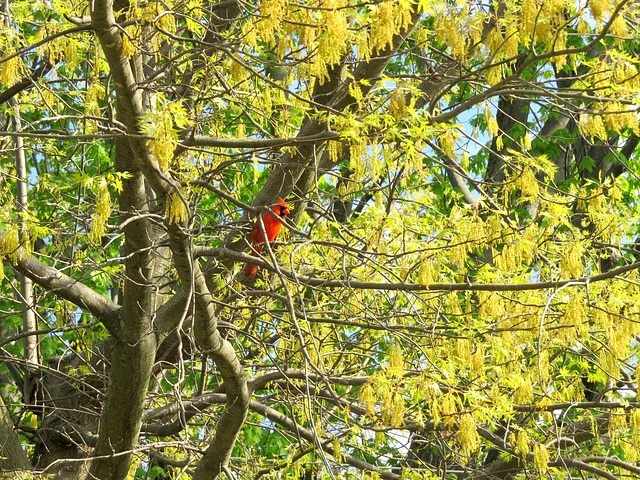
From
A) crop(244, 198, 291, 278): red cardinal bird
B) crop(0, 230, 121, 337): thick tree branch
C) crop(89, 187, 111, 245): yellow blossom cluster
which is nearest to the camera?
crop(89, 187, 111, 245): yellow blossom cluster

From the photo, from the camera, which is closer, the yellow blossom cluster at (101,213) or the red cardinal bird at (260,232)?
the yellow blossom cluster at (101,213)

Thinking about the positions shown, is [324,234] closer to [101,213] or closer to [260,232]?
[260,232]

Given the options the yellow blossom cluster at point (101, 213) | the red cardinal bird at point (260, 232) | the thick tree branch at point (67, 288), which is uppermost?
the red cardinal bird at point (260, 232)

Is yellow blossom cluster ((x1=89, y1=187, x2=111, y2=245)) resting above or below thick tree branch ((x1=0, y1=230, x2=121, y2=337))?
below

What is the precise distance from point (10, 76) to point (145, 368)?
225 cm

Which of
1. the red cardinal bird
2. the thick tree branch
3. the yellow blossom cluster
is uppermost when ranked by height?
the red cardinal bird

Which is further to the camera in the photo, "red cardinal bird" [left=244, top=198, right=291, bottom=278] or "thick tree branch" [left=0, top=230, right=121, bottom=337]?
"red cardinal bird" [left=244, top=198, right=291, bottom=278]

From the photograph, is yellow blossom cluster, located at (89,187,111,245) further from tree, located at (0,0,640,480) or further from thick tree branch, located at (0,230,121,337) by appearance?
thick tree branch, located at (0,230,121,337)

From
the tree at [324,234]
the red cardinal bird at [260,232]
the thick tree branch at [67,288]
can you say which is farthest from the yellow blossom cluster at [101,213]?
the red cardinal bird at [260,232]

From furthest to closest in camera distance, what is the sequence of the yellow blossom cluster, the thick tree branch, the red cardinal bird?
the red cardinal bird → the thick tree branch → the yellow blossom cluster

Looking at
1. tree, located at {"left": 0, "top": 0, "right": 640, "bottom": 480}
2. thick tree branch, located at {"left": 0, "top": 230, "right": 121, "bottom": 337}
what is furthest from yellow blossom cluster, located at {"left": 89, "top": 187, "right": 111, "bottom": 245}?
thick tree branch, located at {"left": 0, "top": 230, "right": 121, "bottom": 337}

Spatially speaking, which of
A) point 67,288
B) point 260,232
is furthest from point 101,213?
point 260,232

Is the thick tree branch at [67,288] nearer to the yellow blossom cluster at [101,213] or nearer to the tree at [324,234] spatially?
the tree at [324,234]

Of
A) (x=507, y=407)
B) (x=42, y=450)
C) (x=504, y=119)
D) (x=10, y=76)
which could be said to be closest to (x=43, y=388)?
(x=42, y=450)
